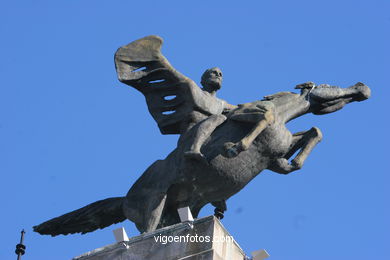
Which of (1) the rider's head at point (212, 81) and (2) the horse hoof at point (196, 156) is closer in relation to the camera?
(2) the horse hoof at point (196, 156)

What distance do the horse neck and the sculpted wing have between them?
40.4 inches

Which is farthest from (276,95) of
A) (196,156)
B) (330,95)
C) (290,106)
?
(196,156)

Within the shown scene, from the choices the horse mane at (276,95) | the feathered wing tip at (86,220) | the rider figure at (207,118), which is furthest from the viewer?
the feathered wing tip at (86,220)

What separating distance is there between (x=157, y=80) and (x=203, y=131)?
165 centimetres

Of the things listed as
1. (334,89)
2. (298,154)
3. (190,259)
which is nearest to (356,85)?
(334,89)

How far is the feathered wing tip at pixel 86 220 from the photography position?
20.0 m

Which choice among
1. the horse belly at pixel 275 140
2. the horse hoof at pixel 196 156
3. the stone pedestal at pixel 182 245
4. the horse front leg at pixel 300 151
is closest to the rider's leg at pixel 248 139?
the horse belly at pixel 275 140

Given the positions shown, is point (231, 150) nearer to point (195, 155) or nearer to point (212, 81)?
point (195, 155)

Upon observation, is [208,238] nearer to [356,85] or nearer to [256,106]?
[256,106]

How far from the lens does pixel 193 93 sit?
1972cm

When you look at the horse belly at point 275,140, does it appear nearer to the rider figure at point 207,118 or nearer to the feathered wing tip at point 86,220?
the rider figure at point 207,118

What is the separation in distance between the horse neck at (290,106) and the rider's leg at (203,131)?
2.95 feet

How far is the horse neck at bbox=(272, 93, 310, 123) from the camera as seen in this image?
19.4 metres

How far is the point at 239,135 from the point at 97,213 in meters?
2.84
